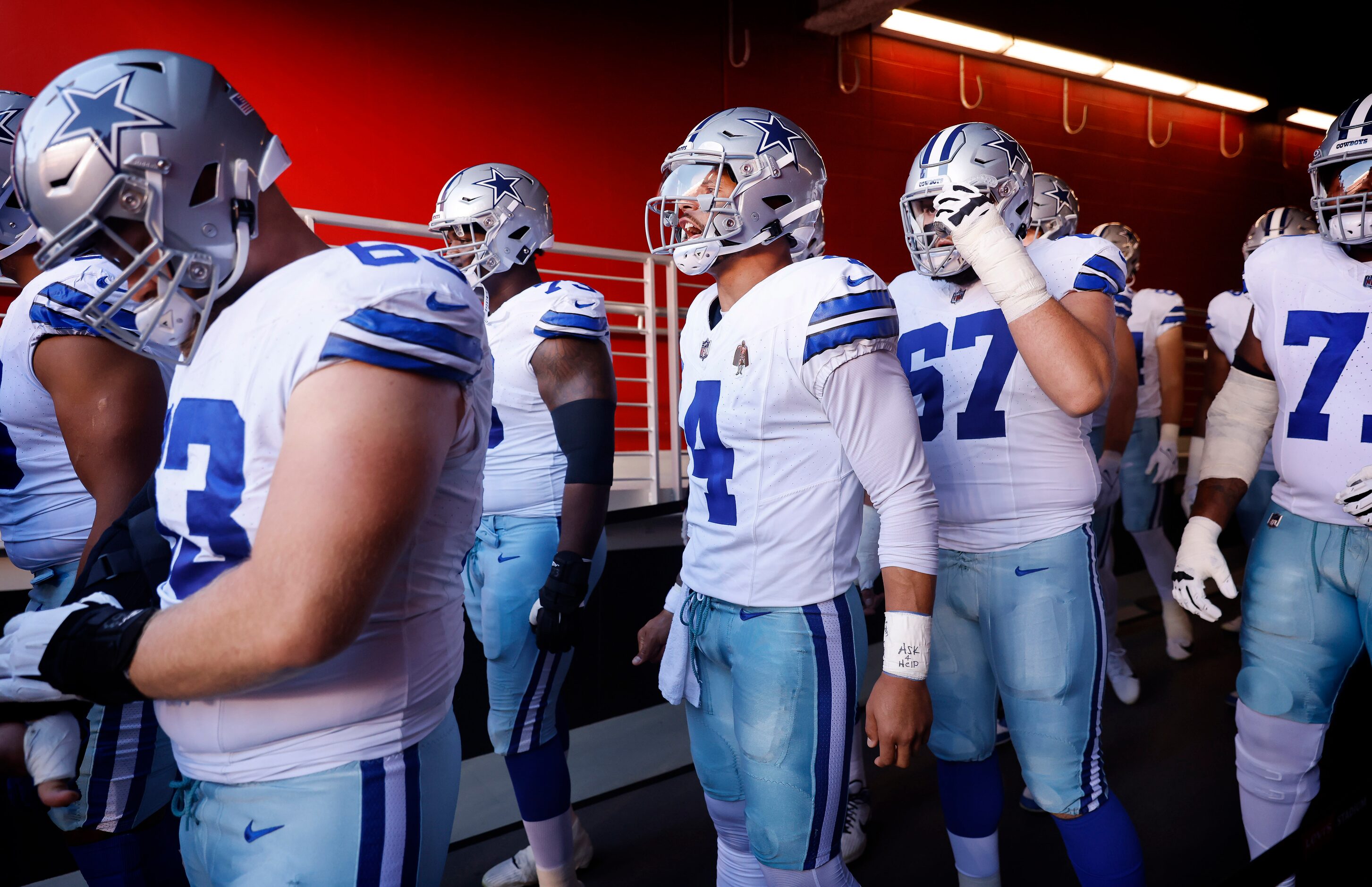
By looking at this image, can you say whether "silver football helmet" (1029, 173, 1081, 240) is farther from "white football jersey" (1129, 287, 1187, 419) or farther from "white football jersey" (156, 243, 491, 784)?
"white football jersey" (156, 243, 491, 784)

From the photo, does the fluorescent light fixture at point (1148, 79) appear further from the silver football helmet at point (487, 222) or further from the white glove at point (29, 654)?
the white glove at point (29, 654)

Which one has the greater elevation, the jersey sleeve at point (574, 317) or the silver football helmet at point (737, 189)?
the silver football helmet at point (737, 189)

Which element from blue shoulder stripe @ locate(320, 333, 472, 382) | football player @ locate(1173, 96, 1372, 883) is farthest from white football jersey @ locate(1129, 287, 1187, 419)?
blue shoulder stripe @ locate(320, 333, 472, 382)

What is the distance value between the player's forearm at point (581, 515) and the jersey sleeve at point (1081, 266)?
1.09 meters

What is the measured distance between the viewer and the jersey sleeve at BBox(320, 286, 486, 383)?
2.70 feet

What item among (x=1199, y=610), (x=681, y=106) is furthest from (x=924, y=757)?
(x=681, y=106)

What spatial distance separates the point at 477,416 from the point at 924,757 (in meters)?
2.77

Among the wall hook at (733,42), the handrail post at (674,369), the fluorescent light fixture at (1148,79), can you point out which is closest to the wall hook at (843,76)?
the wall hook at (733,42)

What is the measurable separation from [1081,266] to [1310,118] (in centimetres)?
964

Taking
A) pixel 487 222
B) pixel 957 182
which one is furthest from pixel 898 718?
pixel 487 222

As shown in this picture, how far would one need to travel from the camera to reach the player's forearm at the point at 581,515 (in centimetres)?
212

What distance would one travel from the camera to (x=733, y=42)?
244 inches

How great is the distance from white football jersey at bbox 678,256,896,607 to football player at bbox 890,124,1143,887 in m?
0.39

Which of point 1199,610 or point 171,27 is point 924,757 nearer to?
point 1199,610
